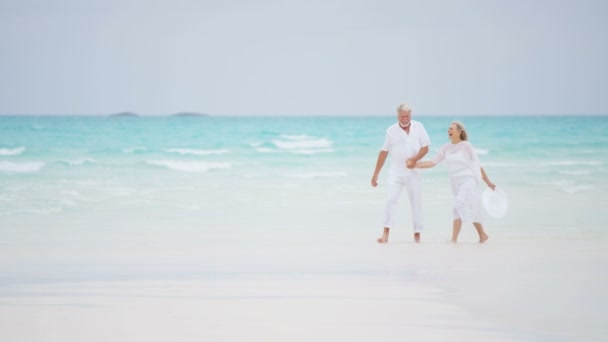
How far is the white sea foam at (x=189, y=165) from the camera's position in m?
19.0

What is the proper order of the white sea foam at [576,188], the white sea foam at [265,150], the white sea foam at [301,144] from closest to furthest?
the white sea foam at [576,188] < the white sea foam at [265,150] < the white sea foam at [301,144]

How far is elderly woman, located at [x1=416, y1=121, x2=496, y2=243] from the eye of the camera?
7.70 meters

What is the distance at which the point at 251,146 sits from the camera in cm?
2700

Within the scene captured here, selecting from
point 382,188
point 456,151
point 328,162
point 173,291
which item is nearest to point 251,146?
point 328,162

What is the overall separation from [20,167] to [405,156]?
42.0ft

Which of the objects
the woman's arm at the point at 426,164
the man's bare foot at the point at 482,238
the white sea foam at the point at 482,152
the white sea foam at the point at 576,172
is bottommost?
the man's bare foot at the point at 482,238

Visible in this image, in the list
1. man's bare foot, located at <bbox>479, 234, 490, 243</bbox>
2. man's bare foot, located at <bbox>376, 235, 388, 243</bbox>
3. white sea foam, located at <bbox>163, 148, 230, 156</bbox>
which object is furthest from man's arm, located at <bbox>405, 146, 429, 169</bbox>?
white sea foam, located at <bbox>163, 148, 230, 156</bbox>

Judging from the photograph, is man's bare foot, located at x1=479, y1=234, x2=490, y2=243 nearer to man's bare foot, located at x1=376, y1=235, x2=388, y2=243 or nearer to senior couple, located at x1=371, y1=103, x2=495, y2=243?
senior couple, located at x1=371, y1=103, x2=495, y2=243

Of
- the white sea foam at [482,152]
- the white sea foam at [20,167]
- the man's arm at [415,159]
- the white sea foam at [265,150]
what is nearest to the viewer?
the man's arm at [415,159]

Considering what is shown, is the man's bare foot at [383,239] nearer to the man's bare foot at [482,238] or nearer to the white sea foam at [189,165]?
the man's bare foot at [482,238]

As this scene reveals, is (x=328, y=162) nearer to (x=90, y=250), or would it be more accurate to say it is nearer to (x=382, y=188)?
(x=382, y=188)

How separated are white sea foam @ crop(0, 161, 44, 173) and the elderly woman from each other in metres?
11.8

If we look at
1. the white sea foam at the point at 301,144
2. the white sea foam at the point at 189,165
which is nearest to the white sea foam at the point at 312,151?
the white sea foam at the point at 301,144

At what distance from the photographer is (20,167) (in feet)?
60.6
